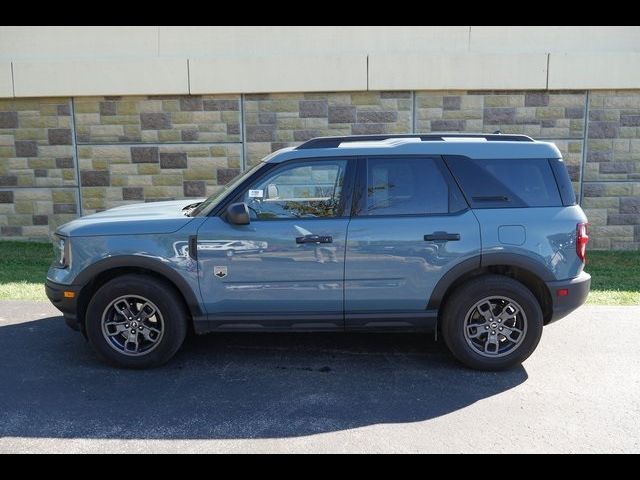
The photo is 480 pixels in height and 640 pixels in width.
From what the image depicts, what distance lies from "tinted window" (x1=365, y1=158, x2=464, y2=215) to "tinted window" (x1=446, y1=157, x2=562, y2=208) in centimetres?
16

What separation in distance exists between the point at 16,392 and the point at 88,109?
6481 millimetres

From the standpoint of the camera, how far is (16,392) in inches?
171

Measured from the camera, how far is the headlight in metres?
4.76

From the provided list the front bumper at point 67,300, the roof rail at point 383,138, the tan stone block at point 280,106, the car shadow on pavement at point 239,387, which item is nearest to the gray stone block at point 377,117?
the tan stone block at point 280,106

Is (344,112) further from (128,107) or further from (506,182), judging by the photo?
(506,182)

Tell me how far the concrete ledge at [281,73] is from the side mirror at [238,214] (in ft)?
17.3

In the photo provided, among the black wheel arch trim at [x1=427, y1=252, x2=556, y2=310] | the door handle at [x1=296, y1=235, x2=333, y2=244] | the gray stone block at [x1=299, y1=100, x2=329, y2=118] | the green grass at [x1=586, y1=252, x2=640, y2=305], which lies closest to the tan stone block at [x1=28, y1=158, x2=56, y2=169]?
the gray stone block at [x1=299, y1=100, x2=329, y2=118]

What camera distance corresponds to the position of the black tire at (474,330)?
4.66 m

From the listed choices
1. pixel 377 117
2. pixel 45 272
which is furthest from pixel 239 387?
pixel 377 117

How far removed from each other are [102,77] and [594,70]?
26.5 ft

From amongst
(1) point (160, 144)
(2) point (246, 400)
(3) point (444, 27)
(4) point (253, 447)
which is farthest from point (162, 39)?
(4) point (253, 447)

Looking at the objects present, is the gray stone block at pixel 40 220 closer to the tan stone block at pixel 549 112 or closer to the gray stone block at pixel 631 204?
the tan stone block at pixel 549 112

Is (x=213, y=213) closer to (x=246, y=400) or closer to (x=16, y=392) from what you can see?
(x=246, y=400)

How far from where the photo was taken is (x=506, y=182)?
473 cm
